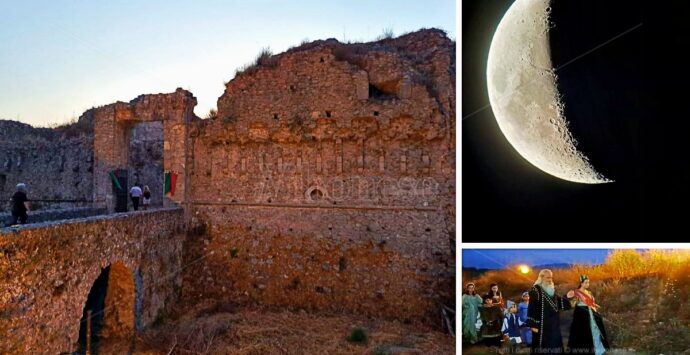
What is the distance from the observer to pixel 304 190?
1030 cm

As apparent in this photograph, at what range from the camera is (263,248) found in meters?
10.5

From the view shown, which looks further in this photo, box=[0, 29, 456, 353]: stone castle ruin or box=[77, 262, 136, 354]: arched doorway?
box=[0, 29, 456, 353]: stone castle ruin

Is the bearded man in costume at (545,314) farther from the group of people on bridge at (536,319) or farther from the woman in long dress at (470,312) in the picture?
the woman in long dress at (470,312)

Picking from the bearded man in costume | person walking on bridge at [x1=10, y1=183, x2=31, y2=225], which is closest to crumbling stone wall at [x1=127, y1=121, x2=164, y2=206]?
person walking on bridge at [x1=10, y1=183, x2=31, y2=225]

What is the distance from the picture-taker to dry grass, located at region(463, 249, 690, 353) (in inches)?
126

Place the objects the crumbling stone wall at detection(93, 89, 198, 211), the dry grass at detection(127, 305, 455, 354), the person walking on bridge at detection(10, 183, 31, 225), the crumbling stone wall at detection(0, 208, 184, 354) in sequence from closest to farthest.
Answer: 1. the crumbling stone wall at detection(0, 208, 184, 354)
2. the dry grass at detection(127, 305, 455, 354)
3. the person walking on bridge at detection(10, 183, 31, 225)
4. the crumbling stone wall at detection(93, 89, 198, 211)

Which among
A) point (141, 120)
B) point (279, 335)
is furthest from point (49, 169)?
point (279, 335)

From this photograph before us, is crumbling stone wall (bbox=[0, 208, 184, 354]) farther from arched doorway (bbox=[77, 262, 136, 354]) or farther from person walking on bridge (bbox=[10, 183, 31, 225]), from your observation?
person walking on bridge (bbox=[10, 183, 31, 225])

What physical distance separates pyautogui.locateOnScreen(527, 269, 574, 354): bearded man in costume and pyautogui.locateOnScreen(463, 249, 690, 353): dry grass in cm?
6

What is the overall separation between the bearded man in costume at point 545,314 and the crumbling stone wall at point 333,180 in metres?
6.45

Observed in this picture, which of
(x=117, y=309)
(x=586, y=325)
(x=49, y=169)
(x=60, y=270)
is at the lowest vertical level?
(x=117, y=309)

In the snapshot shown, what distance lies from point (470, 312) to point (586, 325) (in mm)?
831

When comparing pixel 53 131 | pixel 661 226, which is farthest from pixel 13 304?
pixel 53 131

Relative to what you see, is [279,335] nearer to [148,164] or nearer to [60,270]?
[60,270]
